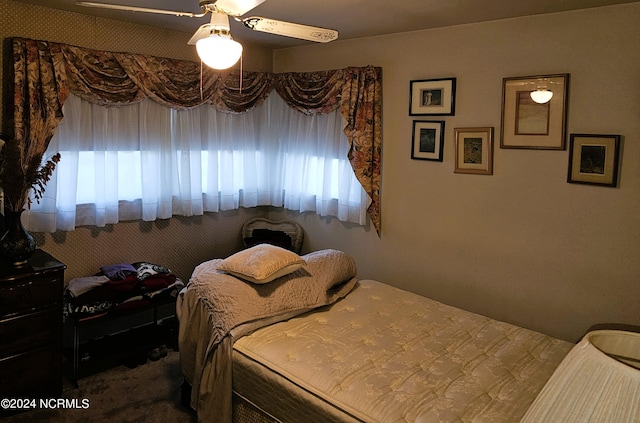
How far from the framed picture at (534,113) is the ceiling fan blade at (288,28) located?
1393 mm

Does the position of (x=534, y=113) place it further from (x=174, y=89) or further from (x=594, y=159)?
(x=174, y=89)

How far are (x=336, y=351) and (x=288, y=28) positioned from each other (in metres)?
1.60

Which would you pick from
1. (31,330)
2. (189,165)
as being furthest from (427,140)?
(31,330)

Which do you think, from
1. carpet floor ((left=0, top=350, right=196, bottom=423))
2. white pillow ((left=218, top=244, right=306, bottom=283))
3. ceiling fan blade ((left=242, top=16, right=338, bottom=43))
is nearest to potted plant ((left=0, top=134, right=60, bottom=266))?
carpet floor ((left=0, top=350, right=196, bottom=423))

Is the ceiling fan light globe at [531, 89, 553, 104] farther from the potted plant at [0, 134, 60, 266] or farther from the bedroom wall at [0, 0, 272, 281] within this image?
the potted plant at [0, 134, 60, 266]

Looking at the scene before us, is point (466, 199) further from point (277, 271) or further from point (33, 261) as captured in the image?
point (33, 261)

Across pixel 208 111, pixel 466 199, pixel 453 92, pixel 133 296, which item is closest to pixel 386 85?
pixel 453 92

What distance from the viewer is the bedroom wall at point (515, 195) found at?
2.70 metres

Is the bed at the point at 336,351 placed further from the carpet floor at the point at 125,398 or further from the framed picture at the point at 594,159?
the framed picture at the point at 594,159

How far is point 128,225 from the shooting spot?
12.3ft

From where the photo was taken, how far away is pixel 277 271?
2.76 m

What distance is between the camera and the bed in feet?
6.57

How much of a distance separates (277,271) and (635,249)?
2.05 metres

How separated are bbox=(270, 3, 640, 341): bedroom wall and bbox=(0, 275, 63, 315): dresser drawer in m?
2.30
